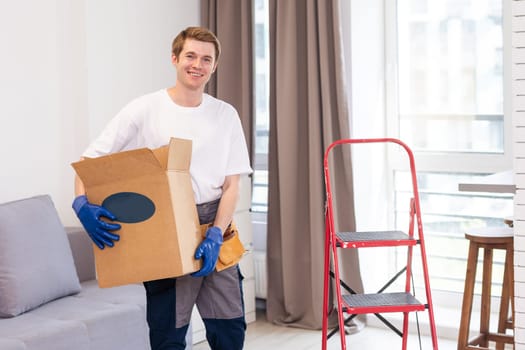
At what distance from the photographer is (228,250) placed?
8.29 ft

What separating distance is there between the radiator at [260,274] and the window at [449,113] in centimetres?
80

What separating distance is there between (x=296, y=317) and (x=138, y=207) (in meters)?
2.32

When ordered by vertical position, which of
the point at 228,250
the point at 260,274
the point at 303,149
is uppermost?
the point at 303,149

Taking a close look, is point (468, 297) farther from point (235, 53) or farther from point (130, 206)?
point (235, 53)

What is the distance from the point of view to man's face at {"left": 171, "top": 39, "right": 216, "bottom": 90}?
2.45 meters

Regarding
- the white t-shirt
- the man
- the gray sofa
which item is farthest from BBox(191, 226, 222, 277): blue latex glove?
the gray sofa

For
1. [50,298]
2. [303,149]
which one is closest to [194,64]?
[50,298]

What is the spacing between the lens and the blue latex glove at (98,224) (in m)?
2.33

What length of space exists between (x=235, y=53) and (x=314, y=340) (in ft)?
5.43

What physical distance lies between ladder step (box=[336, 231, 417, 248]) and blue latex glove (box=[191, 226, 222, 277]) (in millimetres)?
876

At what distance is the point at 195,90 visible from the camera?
2.48 m

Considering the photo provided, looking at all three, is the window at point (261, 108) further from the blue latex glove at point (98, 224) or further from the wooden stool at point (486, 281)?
the blue latex glove at point (98, 224)

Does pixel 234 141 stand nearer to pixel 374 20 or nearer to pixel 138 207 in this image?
pixel 138 207

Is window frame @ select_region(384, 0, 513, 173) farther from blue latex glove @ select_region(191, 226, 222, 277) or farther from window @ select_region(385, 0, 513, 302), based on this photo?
blue latex glove @ select_region(191, 226, 222, 277)
